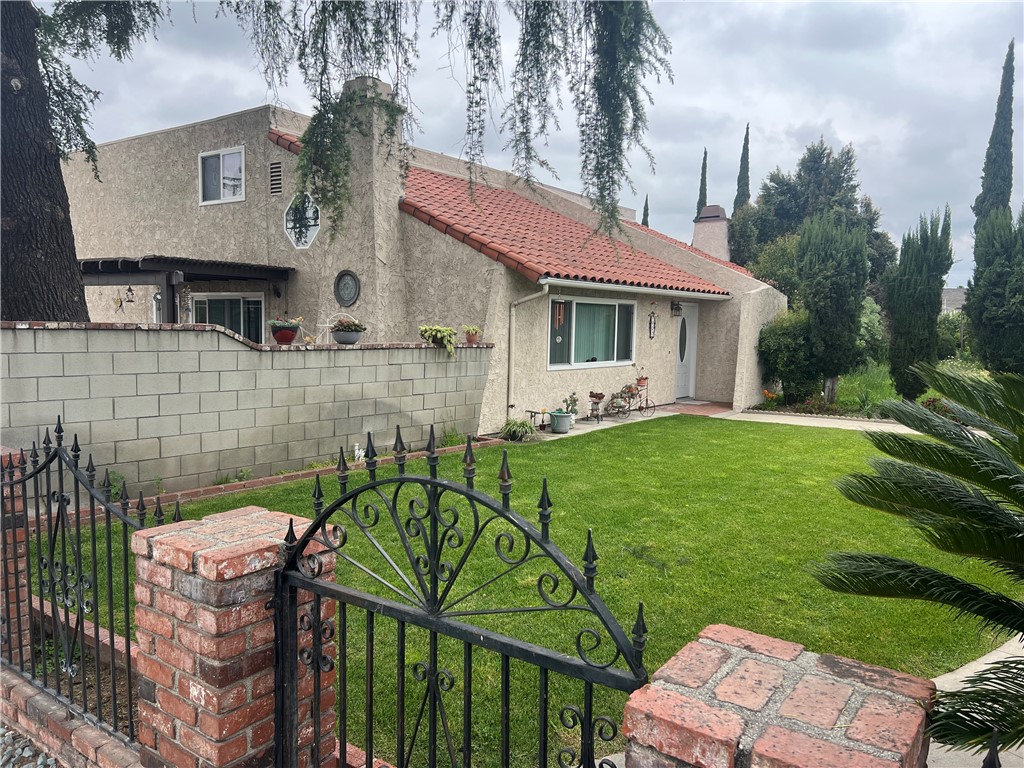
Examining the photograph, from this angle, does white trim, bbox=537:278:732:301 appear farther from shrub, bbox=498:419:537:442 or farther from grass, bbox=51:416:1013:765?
grass, bbox=51:416:1013:765

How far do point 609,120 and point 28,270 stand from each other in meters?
7.34

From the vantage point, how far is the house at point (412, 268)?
37.6 feet

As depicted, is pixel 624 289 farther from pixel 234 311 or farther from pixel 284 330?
pixel 234 311

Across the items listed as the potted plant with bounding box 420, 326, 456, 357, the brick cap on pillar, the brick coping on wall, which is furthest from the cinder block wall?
the brick cap on pillar

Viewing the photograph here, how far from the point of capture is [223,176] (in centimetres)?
1367

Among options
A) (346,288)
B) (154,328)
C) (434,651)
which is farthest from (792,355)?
(434,651)

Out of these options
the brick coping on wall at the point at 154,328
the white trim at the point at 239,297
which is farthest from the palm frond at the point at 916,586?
the white trim at the point at 239,297

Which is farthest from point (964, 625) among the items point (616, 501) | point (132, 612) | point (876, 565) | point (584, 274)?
point (584, 274)

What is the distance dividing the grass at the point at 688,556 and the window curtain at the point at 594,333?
329 centimetres

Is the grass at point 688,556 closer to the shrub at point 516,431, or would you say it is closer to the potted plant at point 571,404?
the shrub at point 516,431

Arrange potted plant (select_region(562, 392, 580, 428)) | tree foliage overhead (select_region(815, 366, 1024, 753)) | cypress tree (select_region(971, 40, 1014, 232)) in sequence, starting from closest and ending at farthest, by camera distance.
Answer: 1. tree foliage overhead (select_region(815, 366, 1024, 753))
2. potted plant (select_region(562, 392, 580, 428))
3. cypress tree (select_region(971, 40, 1014, 232))

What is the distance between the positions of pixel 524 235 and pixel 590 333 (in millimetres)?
2391

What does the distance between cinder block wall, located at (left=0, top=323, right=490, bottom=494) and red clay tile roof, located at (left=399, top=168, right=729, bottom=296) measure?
2.40m

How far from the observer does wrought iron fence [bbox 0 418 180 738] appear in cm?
279
